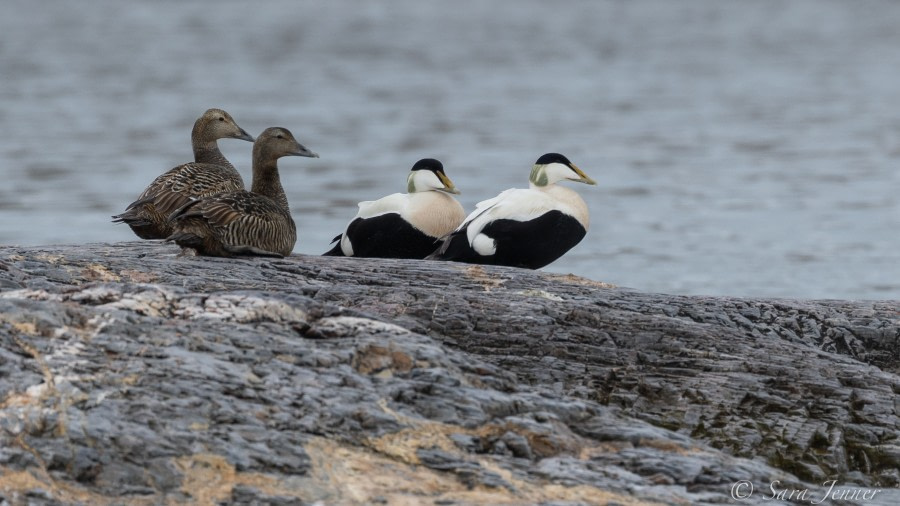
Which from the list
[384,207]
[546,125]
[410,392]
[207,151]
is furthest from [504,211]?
[546,125]

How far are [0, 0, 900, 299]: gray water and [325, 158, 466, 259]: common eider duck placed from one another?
410 cm

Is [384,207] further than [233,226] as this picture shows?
Yes

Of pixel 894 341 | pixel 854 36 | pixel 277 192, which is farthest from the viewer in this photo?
pixel 854 36

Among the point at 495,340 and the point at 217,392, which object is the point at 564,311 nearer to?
the point at 495,340

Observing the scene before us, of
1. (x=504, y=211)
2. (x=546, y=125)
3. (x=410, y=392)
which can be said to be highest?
(x=546, y=125)

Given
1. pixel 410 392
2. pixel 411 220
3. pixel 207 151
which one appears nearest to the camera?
pixel 410 392

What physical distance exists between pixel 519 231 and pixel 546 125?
17.7 meters

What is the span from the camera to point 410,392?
5137 mm

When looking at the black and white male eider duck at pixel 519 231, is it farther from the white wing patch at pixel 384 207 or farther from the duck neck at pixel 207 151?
the duck neck at pixel 207 151

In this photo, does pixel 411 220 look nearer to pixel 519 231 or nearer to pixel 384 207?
pixel 384 207

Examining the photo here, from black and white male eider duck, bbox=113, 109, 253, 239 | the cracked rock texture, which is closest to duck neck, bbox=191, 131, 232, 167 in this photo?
black and white male eider duck, bbox=113, 109, 253, 239

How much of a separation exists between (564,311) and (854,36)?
144 ft

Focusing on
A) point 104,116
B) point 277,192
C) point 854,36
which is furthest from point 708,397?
point 854,36

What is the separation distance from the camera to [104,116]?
2684cm
